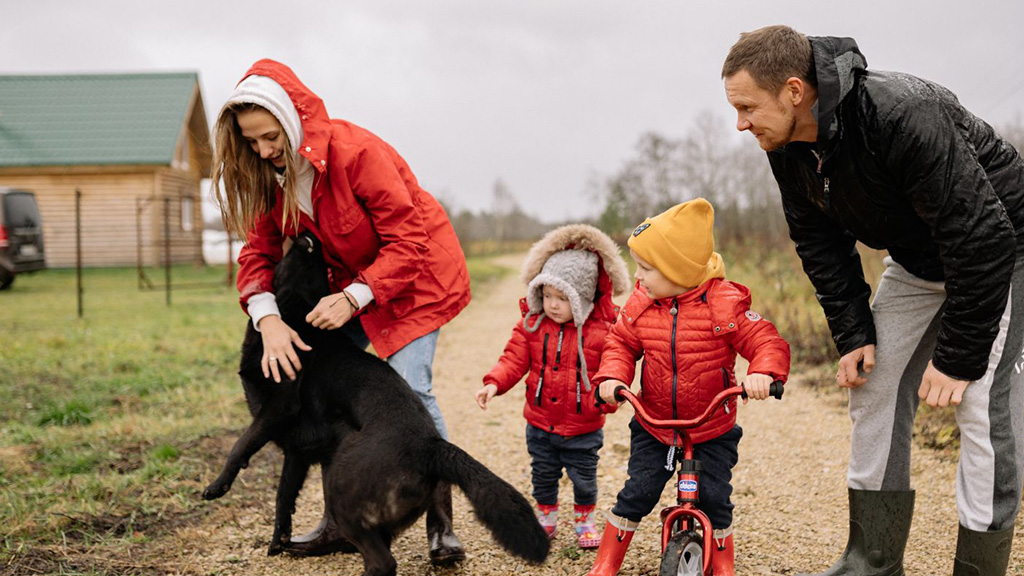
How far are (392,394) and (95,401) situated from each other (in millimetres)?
4742

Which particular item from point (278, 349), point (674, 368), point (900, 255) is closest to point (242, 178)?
point (278, 349)

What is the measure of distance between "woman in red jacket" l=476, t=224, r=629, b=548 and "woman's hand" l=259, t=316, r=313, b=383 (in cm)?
93

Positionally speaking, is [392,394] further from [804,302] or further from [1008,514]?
[804,302]

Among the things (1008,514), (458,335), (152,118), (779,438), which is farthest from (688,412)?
(152,118)

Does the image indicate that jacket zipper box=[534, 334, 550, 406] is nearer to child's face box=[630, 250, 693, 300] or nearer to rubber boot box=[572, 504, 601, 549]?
rubber boot box=[572, 504, 601, 549]

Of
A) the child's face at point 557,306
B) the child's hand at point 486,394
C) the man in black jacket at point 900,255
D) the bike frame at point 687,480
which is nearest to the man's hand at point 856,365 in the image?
the man in black jacket at point 900,255

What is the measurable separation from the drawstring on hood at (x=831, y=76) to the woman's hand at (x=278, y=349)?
226 centimetres

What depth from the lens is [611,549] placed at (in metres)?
3.30

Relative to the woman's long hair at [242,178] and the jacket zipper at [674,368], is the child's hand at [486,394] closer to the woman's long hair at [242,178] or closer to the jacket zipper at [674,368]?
the jacket zipper at [674,368]

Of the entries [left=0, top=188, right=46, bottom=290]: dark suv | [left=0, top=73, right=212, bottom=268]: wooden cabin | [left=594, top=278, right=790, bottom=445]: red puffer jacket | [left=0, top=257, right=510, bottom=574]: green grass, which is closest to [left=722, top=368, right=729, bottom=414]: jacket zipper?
[left=594, top=278, right=790, bottom=445]: red puffer jacket

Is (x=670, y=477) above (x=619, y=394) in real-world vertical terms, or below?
below

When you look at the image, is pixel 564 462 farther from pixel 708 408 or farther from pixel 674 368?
pixel 708 408

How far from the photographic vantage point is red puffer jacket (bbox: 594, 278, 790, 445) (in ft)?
10.2

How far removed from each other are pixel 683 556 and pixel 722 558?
0.38 metres
